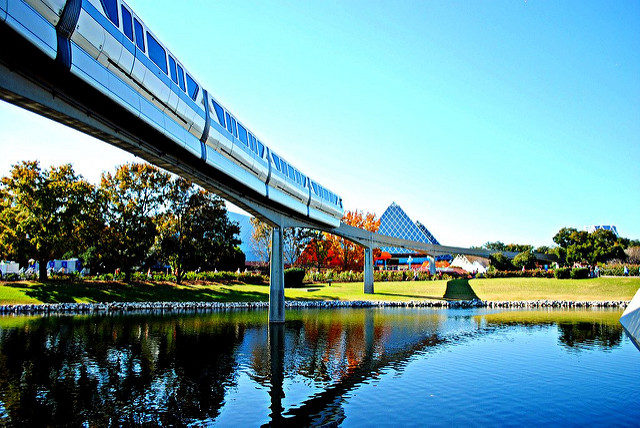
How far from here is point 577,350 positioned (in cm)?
2370

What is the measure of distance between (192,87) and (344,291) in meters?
44.1

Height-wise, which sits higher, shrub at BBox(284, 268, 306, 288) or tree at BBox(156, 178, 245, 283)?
tree at BBox(156, 178, 245, 283)

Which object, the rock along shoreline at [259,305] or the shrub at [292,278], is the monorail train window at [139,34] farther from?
the shrub at [292,278]

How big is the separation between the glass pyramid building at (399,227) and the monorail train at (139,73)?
107 m

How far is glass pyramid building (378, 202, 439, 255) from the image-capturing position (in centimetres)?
13562

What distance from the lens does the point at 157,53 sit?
19219 millimetres

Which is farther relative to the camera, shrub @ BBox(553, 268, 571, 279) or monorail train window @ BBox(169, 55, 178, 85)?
shrub @ BBox(553, 268, 571, 279)

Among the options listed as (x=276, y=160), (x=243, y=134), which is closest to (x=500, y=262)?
(x=276, y=160)

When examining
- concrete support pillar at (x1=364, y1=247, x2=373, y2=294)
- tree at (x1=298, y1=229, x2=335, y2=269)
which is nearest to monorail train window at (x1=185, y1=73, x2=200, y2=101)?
concrete support pillar at (x1=364, y1=247, x2=373, y2=294)

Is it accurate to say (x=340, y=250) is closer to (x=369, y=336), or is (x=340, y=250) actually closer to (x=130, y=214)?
(x=130, y=214)

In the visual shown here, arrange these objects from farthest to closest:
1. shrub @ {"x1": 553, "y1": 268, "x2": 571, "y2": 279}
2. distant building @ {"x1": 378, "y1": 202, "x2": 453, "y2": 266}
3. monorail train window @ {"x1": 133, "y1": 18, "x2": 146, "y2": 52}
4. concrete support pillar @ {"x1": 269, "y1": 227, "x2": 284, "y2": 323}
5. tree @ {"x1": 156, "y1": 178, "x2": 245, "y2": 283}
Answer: distant building @ {"x1": 378, "y1": 202, "x2": 453, "y2": 266} → shrub @ {"x1": 553, "y1": 268, "x2": 571, "y2": 279} → tree @ {"x1": 156, "y1": 178, "x2": 245, "y2": 283} → concrete support pillar @ {"x1": 269, "y1": 227, "x2": 284, "y2": 323} → monorail train window @ {"x1": 133, "y1": 18, "x2": 146, "y2": 52}

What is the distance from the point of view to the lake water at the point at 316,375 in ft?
44.4

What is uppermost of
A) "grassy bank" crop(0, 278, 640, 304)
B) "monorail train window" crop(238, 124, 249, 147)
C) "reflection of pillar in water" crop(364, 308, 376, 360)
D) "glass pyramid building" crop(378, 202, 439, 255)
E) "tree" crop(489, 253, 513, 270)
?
"glass pyramid building" crop(378, 202, 439, 255)

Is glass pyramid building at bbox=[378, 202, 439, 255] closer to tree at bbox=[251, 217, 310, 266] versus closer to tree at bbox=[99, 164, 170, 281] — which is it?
tree at bbox=[251, 217, 310, 266]
